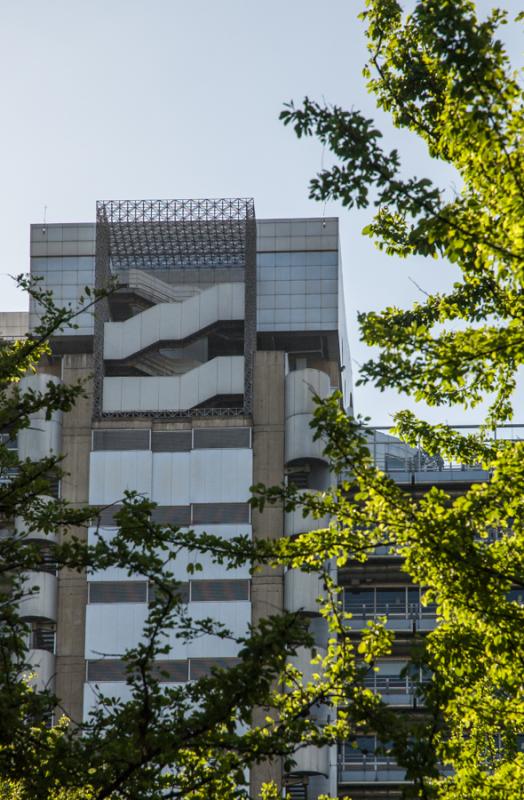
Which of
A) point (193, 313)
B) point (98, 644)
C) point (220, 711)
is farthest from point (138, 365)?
point (220, 711)

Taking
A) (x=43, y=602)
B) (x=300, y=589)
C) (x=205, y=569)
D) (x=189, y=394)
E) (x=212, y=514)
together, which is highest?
(x=189, y=394)

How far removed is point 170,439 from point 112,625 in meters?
11.1

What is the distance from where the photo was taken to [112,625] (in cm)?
8075

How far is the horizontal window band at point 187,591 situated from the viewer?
8050 centimetres

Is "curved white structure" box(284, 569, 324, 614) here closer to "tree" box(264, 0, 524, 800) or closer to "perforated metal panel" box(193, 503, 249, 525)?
"perforated metal panel" box(193, 503, 249, 525)

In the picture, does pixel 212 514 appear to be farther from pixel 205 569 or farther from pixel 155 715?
pixel 155 715

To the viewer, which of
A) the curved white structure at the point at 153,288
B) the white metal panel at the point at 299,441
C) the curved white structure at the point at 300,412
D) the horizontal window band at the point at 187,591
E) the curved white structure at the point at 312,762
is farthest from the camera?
the curved white structure at the point at 153,288

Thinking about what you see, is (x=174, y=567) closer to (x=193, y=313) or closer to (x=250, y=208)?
(x=193, y=313)

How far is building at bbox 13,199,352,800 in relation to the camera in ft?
265

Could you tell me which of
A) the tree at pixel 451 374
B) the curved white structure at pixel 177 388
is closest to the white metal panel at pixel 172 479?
the curved white structure at pixel 177 388

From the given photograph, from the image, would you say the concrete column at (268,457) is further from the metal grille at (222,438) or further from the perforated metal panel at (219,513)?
the perforated metal panel at (219,513)

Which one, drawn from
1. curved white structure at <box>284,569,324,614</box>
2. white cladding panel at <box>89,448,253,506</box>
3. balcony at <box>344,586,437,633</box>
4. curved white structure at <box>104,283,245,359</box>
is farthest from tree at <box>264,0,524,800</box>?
balcony at <box>344,586,437,633</box>

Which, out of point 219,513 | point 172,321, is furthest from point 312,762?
point 172,321

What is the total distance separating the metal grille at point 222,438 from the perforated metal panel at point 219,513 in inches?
141
